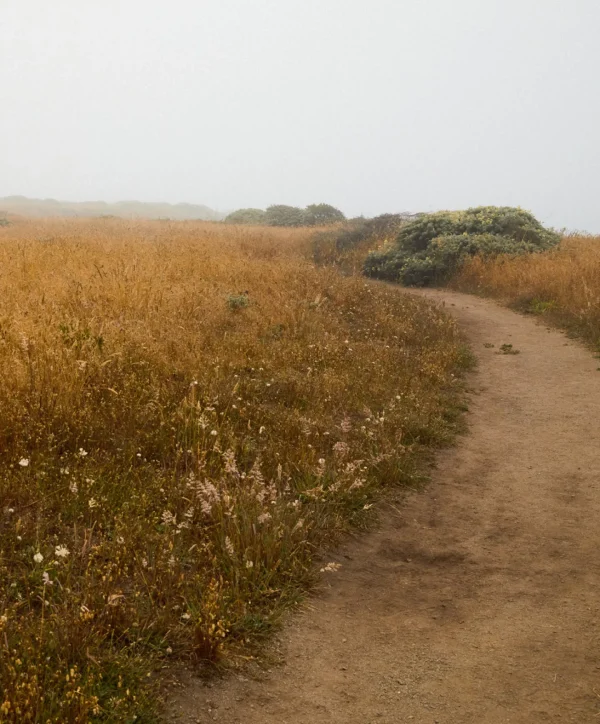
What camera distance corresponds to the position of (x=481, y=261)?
16891mm

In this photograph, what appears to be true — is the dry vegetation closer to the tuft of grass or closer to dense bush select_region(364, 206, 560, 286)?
the tuft of grass

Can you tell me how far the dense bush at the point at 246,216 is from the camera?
40.2m

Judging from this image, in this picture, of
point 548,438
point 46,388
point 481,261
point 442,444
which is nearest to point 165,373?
point 46,388

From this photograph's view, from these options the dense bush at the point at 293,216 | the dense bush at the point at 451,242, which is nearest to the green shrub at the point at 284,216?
the dense bush at the point at 293,216

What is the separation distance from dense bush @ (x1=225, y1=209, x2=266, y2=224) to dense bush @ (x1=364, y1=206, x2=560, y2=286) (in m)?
20.6

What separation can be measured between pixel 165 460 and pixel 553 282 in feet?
37.2

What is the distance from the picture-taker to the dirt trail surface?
302cm

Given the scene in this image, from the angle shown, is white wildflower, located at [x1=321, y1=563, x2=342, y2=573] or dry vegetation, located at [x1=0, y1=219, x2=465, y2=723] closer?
dry vegetation, located at [x1=0, y1=219, x2=465, y2=723]

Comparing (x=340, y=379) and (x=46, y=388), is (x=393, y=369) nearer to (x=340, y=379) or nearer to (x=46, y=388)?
(x=340, y=379)

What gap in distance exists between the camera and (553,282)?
13727mm

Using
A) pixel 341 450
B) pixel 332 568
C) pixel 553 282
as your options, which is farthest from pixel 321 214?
pixel 332 568

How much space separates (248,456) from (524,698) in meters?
2.99

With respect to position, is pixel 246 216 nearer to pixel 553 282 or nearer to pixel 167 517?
pixel 553 282

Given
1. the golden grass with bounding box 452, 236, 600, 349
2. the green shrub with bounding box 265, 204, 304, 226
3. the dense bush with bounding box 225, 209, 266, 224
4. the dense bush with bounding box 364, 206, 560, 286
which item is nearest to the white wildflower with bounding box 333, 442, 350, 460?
the golden grass with bounding box 452, 236, 600, 349
